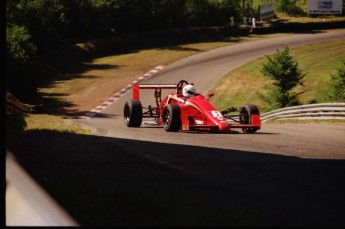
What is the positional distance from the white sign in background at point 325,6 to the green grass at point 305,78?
15.9 metres

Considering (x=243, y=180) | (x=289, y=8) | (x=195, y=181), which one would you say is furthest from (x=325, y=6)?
(x=195, y=181)

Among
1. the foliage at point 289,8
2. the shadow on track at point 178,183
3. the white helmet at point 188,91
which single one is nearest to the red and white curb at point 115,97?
the white helmet at point 188,91

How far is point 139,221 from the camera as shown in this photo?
4953 mm

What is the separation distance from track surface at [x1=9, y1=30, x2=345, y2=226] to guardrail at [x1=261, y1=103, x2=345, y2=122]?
10.8 metres

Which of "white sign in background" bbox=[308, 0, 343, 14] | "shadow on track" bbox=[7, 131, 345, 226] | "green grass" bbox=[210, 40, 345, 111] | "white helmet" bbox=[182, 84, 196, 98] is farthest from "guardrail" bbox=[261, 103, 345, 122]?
"white sign in background" bbox=[308, 0, 343, 14]

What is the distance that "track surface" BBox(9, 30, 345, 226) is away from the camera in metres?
5.30

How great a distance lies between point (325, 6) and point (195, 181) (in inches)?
2475

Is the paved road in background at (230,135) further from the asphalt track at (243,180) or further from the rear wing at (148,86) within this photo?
the rear wing at (148,86)

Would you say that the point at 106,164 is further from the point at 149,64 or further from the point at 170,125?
the point at 149,64

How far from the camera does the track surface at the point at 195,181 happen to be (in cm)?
530

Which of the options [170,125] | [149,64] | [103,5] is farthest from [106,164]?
[103,5]

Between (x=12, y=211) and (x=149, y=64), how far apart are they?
1658 inches

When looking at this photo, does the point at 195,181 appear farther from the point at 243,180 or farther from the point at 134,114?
the point at 134,114

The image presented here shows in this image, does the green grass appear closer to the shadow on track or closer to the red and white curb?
the red and white curb
